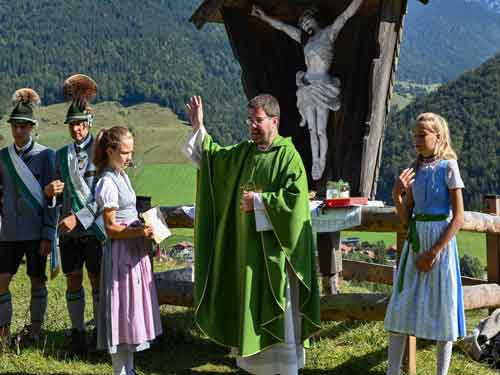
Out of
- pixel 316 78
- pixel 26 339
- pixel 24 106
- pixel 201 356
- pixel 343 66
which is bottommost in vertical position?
pixel 201 356

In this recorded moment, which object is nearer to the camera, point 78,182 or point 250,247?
point 250,247

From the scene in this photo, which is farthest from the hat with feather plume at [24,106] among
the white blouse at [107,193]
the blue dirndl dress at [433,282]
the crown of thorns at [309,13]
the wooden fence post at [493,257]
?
the wooden fence post at [493,257]

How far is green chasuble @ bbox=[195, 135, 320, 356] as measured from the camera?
4207 mm

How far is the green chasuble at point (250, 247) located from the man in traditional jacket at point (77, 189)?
926 mm

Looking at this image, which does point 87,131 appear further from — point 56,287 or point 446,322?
point 56,287

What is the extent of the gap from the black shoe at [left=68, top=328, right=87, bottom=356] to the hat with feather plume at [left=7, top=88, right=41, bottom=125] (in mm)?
1652

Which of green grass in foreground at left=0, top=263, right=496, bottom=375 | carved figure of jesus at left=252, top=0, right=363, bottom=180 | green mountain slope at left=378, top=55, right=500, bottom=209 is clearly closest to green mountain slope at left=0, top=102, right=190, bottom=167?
green mountain slope at left=378, top=55, right=500, bottom=209

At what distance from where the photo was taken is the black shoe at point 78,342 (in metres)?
5.28

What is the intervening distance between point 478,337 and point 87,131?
11.2ft

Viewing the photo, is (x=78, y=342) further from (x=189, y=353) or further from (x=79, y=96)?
(x=79, y=96)

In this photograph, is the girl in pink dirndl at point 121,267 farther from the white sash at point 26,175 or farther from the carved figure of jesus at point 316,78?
the carved figure of jesus at point 316,78

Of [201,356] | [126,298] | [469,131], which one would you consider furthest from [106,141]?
[469,131]

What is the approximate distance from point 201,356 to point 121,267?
5.05 ft

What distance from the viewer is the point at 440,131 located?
421 centimetres
